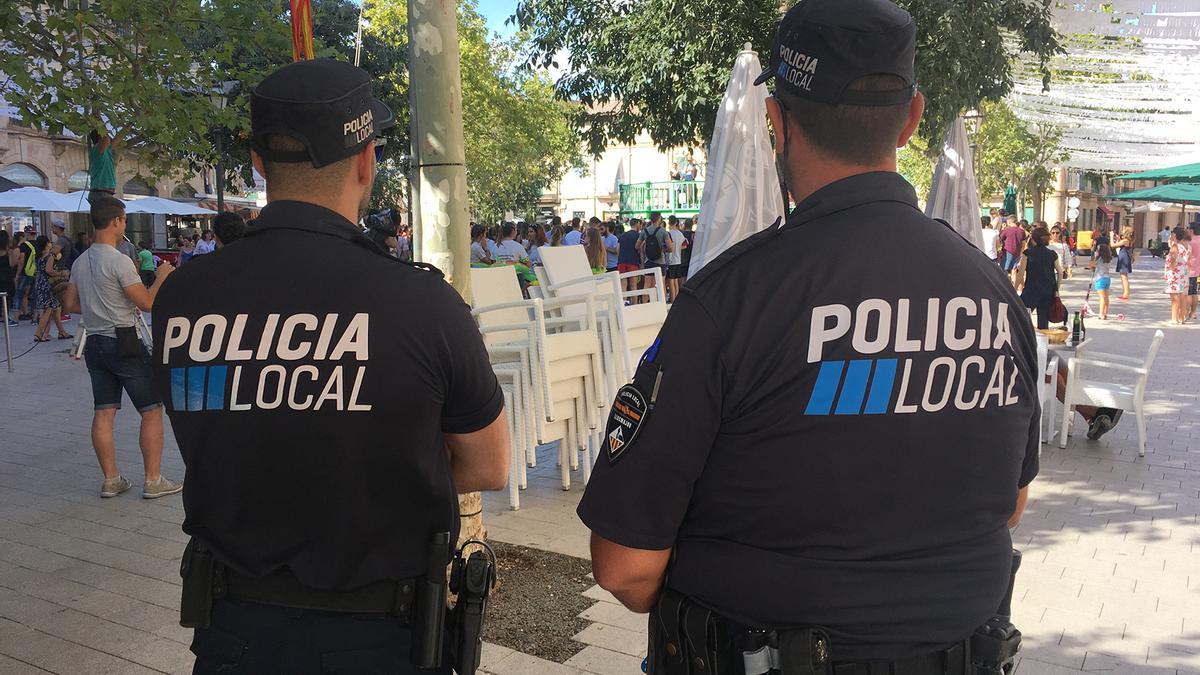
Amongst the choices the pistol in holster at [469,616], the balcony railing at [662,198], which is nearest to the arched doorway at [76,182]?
the balcony railing at [662,198]

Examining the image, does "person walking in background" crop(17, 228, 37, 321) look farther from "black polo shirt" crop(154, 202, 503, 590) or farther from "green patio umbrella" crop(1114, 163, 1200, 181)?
"green patio umbrella" crop(1114, 163, 1200, 181)

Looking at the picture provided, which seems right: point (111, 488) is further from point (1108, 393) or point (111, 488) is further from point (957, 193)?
point (1108, 393)

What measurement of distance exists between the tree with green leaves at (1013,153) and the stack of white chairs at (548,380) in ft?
93.9

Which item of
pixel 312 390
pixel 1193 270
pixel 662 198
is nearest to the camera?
pixel 312 390

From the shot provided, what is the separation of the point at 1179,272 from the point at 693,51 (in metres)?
10.9

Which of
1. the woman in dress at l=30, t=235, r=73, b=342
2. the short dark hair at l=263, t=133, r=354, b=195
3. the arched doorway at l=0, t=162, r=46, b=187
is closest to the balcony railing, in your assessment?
the woman in dress at l=30, t=235, r=73, b=342

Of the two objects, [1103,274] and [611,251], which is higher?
[611,251]

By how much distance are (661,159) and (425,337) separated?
66.1 meters

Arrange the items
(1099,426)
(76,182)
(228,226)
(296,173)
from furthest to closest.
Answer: (76,182) < (1099,426) < (228,226) < (296,173)

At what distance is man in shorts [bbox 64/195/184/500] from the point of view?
5773 millimetres

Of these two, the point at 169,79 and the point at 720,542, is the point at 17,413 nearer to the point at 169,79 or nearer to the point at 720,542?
the point at 169,79

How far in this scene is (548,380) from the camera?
5.66m

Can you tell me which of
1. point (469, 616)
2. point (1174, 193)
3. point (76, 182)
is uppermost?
point (76, 182)

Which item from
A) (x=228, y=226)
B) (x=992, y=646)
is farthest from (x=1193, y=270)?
(x=992, y=646)
